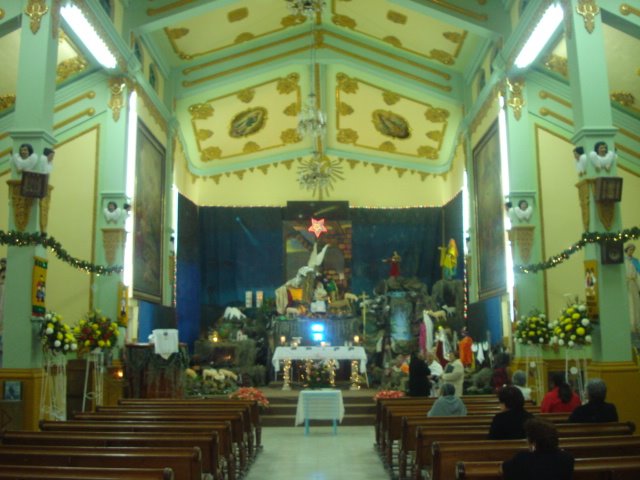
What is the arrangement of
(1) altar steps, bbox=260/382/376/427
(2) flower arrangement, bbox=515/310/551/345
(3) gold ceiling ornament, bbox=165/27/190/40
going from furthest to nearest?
(3) gold ceiling ornament, bbox=165/27/190/40, (1) altar steps, bbox=260/382/376/427, (2) flower arrangement, bbox=515/310/551/345

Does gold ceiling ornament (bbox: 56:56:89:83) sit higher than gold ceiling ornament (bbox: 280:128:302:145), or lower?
lower

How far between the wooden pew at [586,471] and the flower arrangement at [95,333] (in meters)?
8.41

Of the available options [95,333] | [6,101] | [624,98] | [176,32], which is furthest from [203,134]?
[624,98]

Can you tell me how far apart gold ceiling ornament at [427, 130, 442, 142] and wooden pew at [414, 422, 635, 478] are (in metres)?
15.6

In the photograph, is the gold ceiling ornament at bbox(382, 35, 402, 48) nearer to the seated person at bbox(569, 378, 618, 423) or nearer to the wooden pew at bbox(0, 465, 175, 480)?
the seated person at bbox(569, 378, 618, 423)

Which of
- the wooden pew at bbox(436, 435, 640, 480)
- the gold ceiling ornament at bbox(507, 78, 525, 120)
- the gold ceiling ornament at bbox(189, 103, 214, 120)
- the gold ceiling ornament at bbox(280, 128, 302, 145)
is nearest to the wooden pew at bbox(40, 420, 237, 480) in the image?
the wooden pew at bbox(436, 435, 640, 480)

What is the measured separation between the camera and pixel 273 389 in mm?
18172

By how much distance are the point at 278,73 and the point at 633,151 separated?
9.45 meters

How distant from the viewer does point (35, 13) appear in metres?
9.83

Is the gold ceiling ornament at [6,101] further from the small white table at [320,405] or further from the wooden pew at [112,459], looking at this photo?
the wooden pew at [112,459]

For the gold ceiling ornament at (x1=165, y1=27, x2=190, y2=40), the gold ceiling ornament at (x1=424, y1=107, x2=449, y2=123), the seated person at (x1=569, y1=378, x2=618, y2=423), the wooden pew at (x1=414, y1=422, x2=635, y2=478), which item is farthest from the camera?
the gold ceiling ornament at (x1=424, y1=107, x2=449, y2=123)

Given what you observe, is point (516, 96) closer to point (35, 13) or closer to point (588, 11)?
point (588, 11)

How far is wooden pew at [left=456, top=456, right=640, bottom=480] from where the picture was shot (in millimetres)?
4344

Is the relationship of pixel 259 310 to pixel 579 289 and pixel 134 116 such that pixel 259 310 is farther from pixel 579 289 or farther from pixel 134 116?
pixel 579 289
